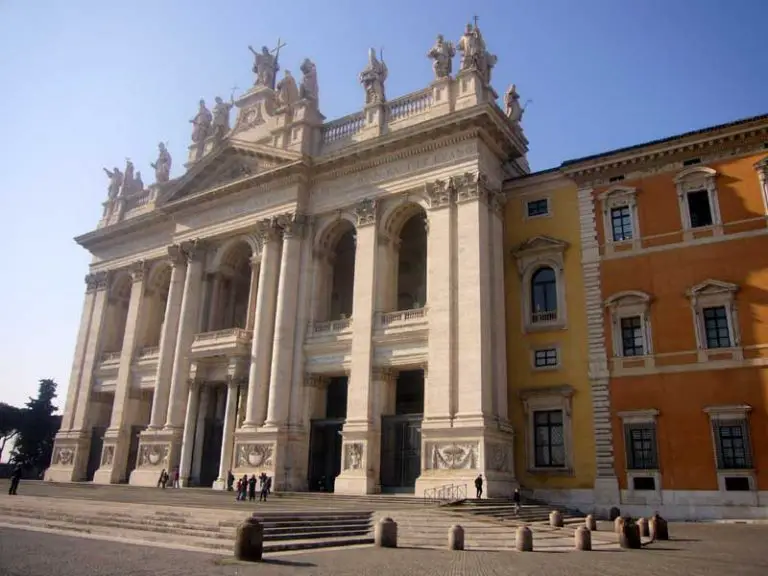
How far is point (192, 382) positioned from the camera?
108ft

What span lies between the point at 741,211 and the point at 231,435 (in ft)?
78.8

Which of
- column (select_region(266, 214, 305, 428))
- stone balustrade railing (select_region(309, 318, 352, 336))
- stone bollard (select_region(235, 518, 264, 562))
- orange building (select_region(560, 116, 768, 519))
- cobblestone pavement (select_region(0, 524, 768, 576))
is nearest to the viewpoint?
cobblestone pavement (select_region(0, 524, 768, 576))

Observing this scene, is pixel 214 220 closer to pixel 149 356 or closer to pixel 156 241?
pixel 156 241

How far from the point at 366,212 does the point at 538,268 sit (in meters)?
8.37

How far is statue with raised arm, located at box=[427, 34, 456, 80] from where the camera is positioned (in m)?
30.0

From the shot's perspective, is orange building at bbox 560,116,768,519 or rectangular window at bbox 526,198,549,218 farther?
rectangular window at bbox 526,198,549,218

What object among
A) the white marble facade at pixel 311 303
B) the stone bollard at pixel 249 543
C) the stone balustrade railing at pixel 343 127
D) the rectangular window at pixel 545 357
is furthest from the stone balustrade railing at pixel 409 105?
the stone bollard at pixel 249 543

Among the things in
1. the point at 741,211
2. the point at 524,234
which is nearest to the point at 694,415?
the point at 741,211

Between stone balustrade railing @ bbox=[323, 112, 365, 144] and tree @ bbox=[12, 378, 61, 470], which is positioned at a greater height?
stone balustrade railing @ bbox=[323, 112, 365, 144]

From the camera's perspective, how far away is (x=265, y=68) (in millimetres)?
38969

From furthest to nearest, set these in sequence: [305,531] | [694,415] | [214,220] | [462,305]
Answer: [214,220], [462,305], [694,415], [305,531]

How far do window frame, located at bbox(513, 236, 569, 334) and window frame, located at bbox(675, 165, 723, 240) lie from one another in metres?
4.73

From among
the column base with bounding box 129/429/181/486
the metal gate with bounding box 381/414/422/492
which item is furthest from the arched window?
the column base with bounding box 129/429/181/486

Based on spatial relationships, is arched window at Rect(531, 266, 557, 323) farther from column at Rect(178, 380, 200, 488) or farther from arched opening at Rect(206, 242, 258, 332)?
column at Rect(178, 380, 200, 488)
